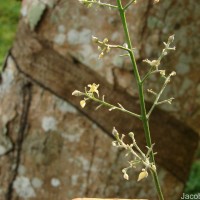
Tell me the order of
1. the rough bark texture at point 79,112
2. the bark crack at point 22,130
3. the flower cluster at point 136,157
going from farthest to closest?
the bark crack at point 22,130 < the rough bark texture at point 79,112 < the flower cluster at point 136,157

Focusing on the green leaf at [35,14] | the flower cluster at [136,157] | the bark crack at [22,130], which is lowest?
the flower cluster at [136,157]

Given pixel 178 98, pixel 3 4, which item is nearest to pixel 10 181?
pixel 178 98

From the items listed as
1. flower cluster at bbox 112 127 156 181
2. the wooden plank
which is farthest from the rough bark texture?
flower cluster at bbox 112 127 156 181

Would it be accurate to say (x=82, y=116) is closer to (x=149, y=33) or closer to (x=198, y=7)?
(x=149, y=33)

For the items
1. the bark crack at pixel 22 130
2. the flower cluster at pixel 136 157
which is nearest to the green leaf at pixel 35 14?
the bark crack at pixel 22 130

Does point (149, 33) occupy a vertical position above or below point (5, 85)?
above

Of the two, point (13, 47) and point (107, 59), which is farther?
point (13, 47)

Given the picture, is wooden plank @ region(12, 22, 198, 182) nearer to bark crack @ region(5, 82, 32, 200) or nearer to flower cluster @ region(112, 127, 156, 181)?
bark crack @ region(5, 82, 32, 200)

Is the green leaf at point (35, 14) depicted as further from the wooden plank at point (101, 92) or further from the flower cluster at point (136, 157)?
the flower cluster at point (136, 157)
